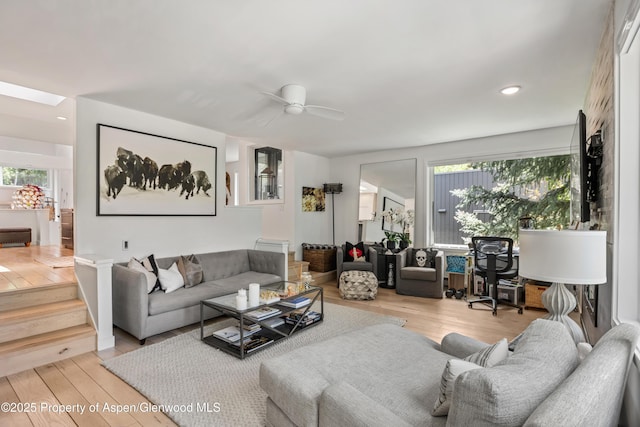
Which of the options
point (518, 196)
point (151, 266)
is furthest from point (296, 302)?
point (518, 196)

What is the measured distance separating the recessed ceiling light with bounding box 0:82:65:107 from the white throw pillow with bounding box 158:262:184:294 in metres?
2.37

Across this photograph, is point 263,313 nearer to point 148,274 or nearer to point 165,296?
point 165,296

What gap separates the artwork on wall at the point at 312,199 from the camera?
6.29 meters

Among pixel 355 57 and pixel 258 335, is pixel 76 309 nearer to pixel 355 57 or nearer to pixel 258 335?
pixel 258 335

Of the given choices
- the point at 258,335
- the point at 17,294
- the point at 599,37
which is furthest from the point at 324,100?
the point at 17,294

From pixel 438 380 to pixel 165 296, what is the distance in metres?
2.72

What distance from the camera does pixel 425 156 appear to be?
570cm

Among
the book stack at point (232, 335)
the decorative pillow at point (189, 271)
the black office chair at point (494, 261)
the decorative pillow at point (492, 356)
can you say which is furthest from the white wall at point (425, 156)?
the decorative pillow at point (492, 356)

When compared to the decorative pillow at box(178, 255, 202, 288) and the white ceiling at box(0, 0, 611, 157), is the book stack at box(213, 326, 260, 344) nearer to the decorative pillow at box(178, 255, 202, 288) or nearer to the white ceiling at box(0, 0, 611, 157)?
the decorative pillow at box(178, 255, 202, 288)

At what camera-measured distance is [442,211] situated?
569cm

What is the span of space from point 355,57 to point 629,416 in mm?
2531

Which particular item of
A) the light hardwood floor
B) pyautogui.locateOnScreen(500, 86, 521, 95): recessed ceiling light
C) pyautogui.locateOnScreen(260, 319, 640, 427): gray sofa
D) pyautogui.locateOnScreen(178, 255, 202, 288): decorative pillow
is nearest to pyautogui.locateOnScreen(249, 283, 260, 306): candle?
the light hardwood floor

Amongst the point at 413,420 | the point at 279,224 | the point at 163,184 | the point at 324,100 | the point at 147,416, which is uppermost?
the point at 324,100

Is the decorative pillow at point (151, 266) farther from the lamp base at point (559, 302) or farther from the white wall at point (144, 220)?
the lamp base at point (559, 302)
